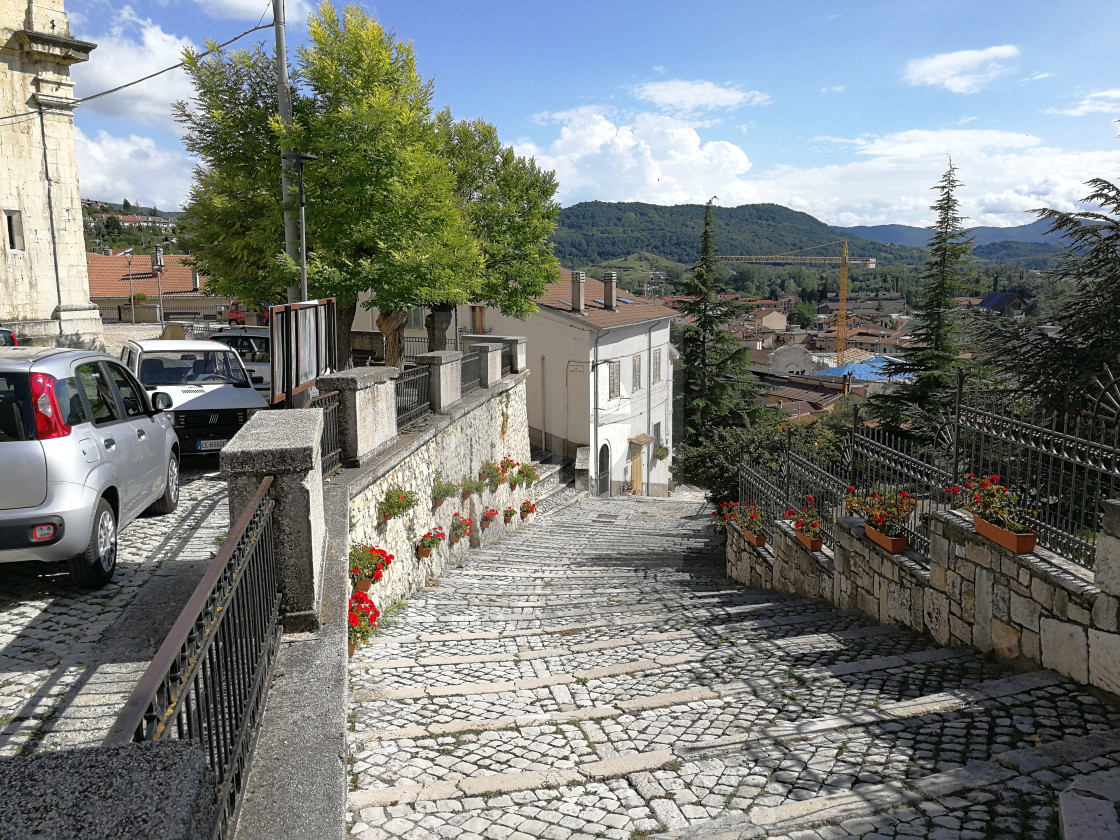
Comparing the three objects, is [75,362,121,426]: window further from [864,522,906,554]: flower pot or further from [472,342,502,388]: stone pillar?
[472,342,502,388]: stone pillar

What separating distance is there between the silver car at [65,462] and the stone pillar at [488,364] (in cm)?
977

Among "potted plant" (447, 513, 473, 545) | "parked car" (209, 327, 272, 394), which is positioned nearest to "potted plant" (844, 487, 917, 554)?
"potted plant" (447, 513, 473, 545)

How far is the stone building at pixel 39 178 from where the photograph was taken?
→ 61.1 feet

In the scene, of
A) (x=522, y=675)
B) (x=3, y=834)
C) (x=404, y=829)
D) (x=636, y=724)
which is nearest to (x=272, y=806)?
(x=404, y=829)

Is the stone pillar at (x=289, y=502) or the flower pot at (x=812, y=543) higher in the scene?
the stone pillar at (x=289, y=502)

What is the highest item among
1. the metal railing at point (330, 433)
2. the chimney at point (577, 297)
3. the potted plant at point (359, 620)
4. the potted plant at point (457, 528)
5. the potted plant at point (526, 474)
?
the chimney at point (577, 297)

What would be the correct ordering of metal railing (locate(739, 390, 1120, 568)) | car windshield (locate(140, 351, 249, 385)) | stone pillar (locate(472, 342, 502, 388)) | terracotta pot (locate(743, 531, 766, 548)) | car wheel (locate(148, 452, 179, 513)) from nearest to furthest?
metal railing (locate(739, 390, 1120, 568)), car wheel (locate(148, 452, 179, 513)), car windshield (locate(140, 351, 249, 385)), terracotta pot (locate(743, 531, 766, 548)), stone pillar (locate(472, 342, 502, 388))

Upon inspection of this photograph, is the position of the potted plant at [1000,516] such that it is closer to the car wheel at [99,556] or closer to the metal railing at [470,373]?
the car wheel at [99,556]

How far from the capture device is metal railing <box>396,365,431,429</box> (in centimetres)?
1115

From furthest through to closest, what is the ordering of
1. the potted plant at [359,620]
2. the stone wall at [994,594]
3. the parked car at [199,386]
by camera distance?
the parked car at [199,386] → the potted plant at [359,620] → the stone wall at [994,594]

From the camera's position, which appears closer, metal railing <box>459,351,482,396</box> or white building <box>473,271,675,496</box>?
metal railing <box>459,351,482,396</box>

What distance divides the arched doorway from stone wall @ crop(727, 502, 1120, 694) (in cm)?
2011

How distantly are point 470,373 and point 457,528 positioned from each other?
13.7 ft

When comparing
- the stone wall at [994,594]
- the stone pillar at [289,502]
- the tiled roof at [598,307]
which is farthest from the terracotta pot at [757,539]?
the tiled roof at [598,307]
